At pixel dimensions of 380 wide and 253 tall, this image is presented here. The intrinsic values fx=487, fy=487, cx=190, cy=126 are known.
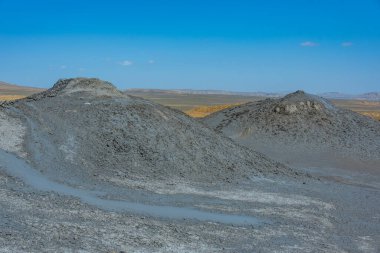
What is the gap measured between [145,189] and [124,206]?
119 inches

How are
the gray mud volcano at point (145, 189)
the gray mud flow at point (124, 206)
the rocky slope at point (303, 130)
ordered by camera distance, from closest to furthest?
1. the gray mud volcano at point (145, 189)
2. the gray mud flow at point (124, 206)
3. the rocky slope at point (303, 130)

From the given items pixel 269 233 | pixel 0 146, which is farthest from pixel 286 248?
pixel 0 146

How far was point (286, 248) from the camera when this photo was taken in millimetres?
12781

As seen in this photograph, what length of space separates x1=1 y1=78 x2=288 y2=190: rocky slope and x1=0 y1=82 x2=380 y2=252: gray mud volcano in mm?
61

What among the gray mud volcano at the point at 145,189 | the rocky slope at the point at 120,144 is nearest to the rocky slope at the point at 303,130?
the gray mud volcano at the point at 145,189

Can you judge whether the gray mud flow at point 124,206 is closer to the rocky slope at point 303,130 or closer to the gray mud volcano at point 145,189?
the gray mud volcano at point 145,189

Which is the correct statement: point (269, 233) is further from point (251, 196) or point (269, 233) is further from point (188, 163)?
point (188, 163)

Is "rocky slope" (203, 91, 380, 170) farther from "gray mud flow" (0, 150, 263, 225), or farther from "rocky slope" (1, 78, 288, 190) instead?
"gray mud flow" (0, 150, 263, 225)

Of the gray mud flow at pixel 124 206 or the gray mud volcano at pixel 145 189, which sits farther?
the gray mud flow at pixel 124 206

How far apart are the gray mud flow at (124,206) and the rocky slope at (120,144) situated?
1033 mm

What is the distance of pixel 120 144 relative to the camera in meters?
23.6

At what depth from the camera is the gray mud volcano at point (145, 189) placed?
42.1 ft

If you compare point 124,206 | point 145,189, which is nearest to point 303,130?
point 145,189

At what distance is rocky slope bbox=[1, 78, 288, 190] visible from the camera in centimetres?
2142
